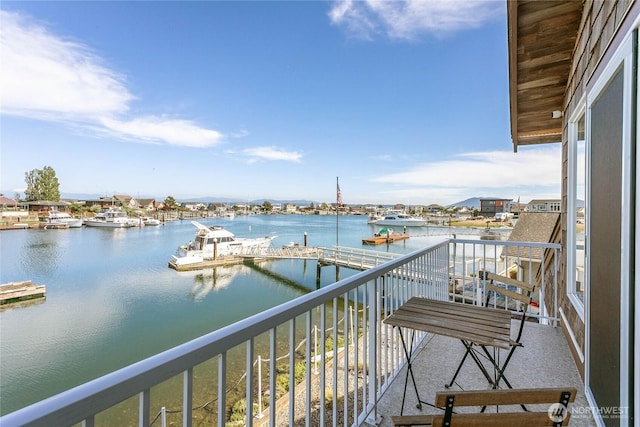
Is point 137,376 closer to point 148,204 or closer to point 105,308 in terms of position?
point 105,308

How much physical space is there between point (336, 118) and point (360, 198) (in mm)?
20653

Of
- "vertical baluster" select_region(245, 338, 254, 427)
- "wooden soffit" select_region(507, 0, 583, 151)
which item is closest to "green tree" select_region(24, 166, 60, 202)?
"wooden soffit" select_region(507, 0, 583, 151)

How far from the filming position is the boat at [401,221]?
52469mm

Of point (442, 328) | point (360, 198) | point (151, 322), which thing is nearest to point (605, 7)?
point (442, 328)

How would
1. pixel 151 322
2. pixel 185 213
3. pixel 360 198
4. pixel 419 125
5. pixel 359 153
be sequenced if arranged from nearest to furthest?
pixel 151 322, pixel 419 125, pixel 359 153, pixel 360 198, pixel 185 213

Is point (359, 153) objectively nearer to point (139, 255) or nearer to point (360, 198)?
point (360, 198)

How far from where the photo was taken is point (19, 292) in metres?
16.3

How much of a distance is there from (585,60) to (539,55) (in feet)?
2.79

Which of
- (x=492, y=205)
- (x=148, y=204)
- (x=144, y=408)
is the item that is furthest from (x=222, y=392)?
(x=148, y=204)

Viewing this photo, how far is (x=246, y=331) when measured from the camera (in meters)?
0.96

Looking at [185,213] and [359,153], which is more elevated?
[359,153]

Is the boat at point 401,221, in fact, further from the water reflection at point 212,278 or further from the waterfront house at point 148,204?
the waterfront house at point 148,204

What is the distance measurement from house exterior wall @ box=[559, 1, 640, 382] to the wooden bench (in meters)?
1.74

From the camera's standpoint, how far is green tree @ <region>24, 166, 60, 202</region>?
51.3m
